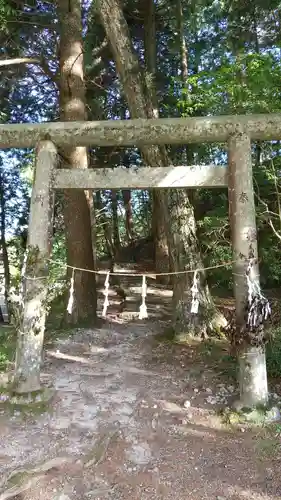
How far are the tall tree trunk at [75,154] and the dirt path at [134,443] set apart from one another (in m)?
2.19

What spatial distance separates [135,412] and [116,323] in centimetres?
422

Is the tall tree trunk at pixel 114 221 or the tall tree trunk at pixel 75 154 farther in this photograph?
the tall tree trunk at pixel 114 221

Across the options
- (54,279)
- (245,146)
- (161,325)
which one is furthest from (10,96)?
(245,146)

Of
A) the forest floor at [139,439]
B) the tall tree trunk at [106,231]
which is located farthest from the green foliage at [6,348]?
the tall tree trunk at [106,231]

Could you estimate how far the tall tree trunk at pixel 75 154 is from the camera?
757 cm

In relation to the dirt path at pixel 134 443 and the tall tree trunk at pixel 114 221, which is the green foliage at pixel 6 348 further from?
the tall tree trunk at pixel 114 221

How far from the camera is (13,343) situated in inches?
272

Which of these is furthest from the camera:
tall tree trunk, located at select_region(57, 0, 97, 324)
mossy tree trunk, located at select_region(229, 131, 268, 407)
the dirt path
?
tall tree trunk, located at select_region(57, 0, 97, 324)

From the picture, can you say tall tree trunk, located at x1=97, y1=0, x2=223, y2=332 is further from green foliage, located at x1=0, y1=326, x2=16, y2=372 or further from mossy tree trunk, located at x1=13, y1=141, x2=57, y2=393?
green foliage, located at x1=0, y1=326, x2=16, y2=372

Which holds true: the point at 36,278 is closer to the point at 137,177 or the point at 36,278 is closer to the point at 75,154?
the point at 137,177

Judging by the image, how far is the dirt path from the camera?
10.8 ft

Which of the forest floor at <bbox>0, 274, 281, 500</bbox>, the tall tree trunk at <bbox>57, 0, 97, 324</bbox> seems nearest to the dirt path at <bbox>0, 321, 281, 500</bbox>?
the forest floor at <bbox>0, 274, 281, 500</bbox>

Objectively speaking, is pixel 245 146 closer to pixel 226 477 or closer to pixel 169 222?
pixel 169 222

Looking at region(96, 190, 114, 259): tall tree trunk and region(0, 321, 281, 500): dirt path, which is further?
region(96, 190, 114, 259): tall tree trunk
